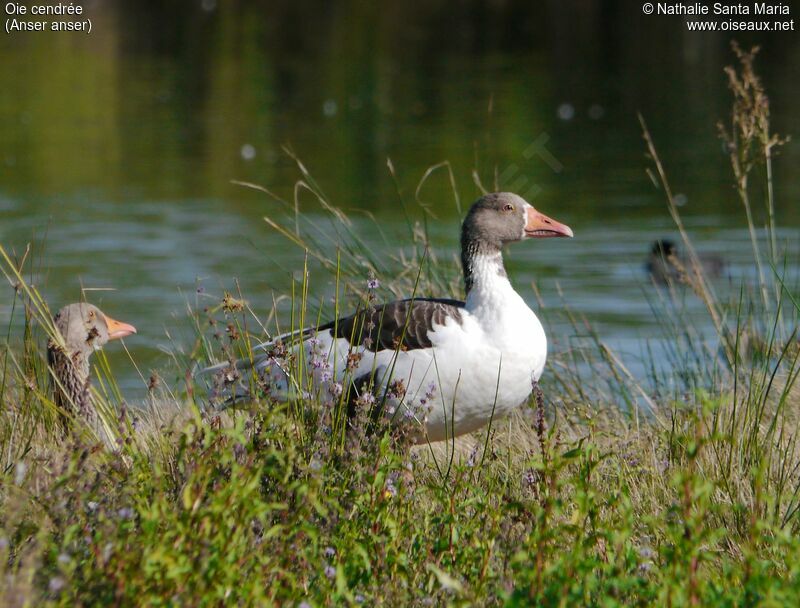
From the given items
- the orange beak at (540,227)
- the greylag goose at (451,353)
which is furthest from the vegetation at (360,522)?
the orange beak at (540,227)

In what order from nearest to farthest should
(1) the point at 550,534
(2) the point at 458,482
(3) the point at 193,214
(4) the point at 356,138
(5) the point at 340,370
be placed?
(1) the point at 550,534 < (2) the point at 458,482 < (5) the point at 340,370 < (3) the point at 193,214 < (4) the point at 356,138

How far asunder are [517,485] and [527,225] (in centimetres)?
143

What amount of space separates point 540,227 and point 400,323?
105cm

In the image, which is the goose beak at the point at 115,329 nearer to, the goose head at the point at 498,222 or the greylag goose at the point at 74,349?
the greylag goose at the point at 74,349

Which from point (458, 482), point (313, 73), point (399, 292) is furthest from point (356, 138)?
point (458, 482)

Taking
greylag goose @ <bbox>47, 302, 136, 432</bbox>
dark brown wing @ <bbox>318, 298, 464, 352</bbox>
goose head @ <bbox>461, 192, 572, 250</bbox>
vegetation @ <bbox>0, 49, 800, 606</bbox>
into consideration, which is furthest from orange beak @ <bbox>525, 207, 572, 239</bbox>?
greylag goose @ <bbox>47, 302, 136, 432</bbox>

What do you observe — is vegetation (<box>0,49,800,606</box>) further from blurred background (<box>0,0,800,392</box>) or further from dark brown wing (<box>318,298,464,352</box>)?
blurred background (<box>0,0,800,392</box>)

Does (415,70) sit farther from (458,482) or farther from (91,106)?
(458,482)

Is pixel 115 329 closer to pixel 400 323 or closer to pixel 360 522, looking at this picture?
pixel 400 323

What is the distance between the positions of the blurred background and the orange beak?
21.3 inches

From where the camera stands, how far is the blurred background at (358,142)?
1273cm

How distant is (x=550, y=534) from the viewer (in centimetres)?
293

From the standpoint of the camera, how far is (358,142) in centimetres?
2130

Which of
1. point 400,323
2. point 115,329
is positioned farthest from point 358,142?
point 400,323
